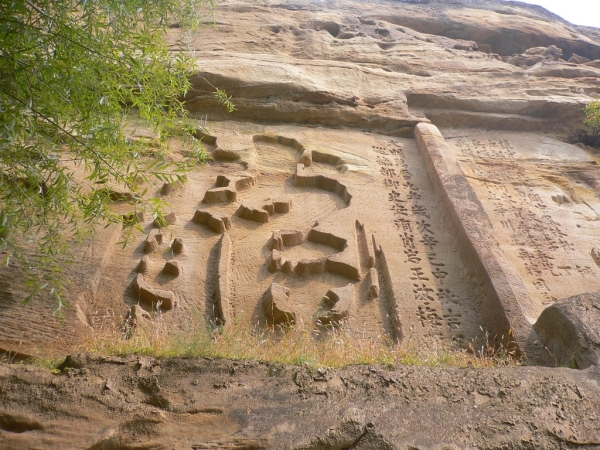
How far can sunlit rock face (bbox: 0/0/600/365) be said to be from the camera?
16.0 feet

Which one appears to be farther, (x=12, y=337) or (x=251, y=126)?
(x=251, y=126)

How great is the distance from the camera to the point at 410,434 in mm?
3121

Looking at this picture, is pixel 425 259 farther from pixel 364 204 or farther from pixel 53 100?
pixel 53 100

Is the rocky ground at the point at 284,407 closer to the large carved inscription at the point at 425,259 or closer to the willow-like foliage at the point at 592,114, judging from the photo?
the large carved inscription at the point at 425,259

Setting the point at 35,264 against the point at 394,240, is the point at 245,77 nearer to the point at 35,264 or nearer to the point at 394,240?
the point at 394,240

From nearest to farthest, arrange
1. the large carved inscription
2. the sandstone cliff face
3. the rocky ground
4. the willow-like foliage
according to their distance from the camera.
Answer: the rocky ground < the sandstone cliff face < the large carved inscription < the willow-like foliage

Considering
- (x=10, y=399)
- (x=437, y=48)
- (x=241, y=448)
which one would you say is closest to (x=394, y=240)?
(x=241, y=448)

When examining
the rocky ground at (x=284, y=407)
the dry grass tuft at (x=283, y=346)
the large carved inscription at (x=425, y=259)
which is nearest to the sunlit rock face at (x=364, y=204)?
the large carved inscription at (x=425, y=259)

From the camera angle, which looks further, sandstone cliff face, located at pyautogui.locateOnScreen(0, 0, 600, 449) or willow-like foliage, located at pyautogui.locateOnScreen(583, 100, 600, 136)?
willow-like foliage, located at pyautogui.locateOnScreen(583, 100, 600, 136)

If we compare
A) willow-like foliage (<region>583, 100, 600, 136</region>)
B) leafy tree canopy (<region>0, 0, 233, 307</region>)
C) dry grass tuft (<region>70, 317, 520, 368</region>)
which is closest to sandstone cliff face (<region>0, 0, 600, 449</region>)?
dry grass tuft (<region>70, 317, 520, 368</region>)

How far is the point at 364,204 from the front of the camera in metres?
6.54

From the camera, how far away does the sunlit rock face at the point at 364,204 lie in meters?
4.87

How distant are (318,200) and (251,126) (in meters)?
1.88

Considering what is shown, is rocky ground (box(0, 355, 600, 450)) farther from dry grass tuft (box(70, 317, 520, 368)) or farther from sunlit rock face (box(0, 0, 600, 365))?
sunlit rock face (box(0, 0, 600, 365))
